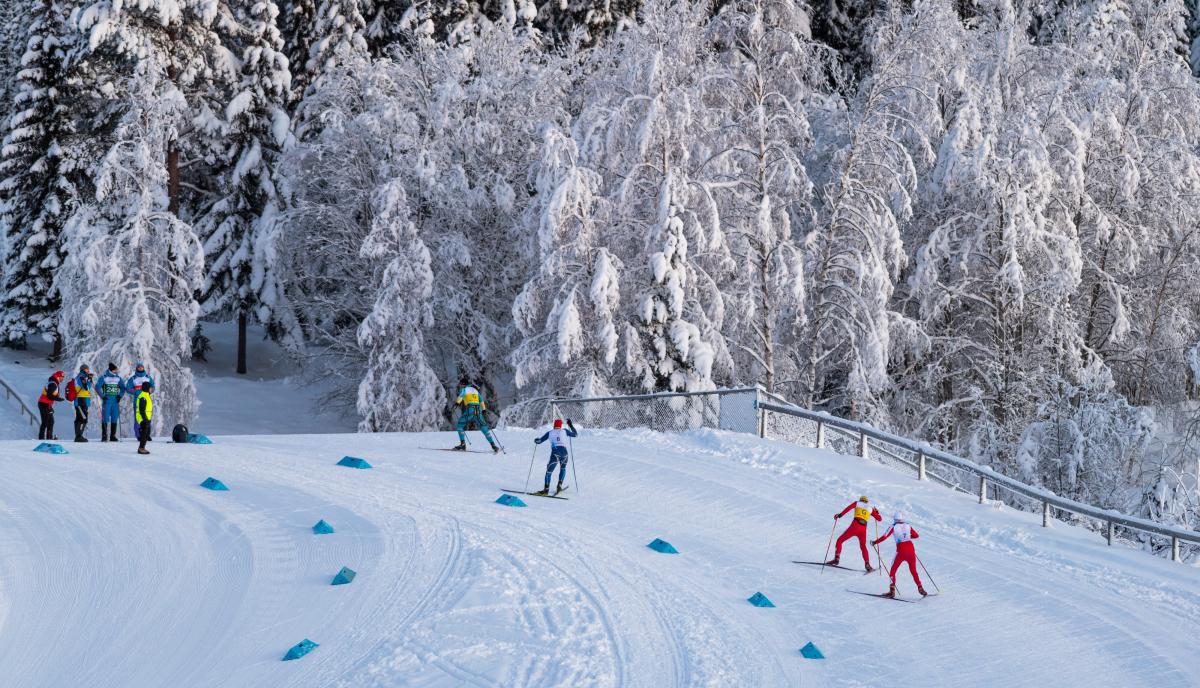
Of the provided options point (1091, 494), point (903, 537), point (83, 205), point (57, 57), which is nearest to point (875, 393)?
point (1091, 494)

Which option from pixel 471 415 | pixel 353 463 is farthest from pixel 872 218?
pixel 353 463

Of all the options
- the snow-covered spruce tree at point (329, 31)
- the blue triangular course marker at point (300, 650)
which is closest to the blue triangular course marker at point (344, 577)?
the blue triangular course marker at point (300, 650)

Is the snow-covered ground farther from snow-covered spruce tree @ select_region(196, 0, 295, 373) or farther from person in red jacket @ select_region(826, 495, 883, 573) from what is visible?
person in red jacket @ select_region(826, 495, 883, 573)

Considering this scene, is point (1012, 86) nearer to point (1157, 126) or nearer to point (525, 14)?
point (1157, 126)

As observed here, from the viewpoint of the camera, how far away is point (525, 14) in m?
39.5

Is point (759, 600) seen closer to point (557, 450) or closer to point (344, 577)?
point (344, 577)

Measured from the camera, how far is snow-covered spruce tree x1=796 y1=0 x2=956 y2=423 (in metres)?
28.1

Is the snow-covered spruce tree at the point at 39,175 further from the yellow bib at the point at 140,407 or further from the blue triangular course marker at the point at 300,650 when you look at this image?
the blue triangular course marker at the point at 300,650

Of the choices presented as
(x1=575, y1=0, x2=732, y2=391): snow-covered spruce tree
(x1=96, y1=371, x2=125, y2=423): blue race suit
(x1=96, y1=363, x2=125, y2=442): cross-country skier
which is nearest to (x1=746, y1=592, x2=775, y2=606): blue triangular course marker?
(x1=575, y1=0, x2=732, y2=391): snow-covered spruce tree

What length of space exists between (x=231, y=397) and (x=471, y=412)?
73.8 feet

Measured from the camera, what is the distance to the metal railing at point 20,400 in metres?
33.6

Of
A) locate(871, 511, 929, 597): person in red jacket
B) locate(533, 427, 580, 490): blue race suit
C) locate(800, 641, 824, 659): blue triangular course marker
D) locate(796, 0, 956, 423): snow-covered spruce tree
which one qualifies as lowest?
locate(800, 641, 824, 659): blue triangular course marker

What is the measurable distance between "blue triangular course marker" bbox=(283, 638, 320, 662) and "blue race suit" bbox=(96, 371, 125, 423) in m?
13.0

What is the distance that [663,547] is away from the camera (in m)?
15.5
